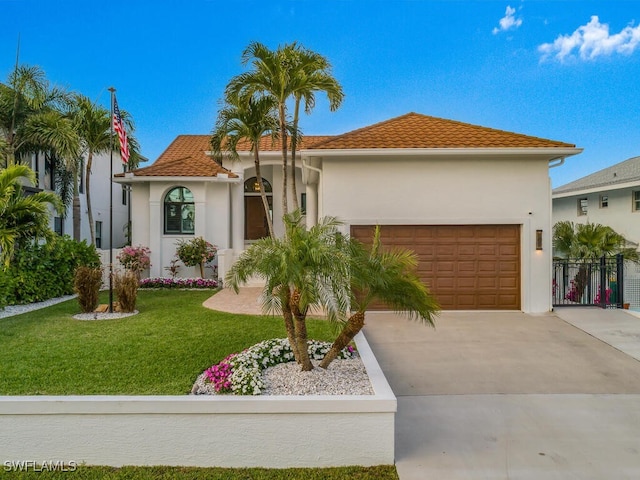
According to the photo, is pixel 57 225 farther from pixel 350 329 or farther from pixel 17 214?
pixel 350 329

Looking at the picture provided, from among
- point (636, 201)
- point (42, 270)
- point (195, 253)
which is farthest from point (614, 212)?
point (42, 270)

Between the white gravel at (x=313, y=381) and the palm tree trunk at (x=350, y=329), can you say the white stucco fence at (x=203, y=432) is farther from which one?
the palm tree trunk at (x=350, y=329)

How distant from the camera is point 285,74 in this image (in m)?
9.23

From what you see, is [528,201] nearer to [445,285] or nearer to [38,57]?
[445,285]

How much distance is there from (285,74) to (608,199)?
1881 centimetres

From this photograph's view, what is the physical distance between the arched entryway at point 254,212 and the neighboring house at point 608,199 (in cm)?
1666

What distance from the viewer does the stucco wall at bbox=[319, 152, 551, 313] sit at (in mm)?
10305

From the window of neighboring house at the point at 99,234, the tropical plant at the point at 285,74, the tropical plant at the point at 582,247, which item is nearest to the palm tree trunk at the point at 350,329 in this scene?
the tropical plant at the point at 285,74

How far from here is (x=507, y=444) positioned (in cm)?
392

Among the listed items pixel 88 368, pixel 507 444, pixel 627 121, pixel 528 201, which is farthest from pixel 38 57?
pixel 627 121

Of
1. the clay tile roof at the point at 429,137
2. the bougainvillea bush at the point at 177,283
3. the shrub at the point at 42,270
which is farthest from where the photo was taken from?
the bougainvillea bush at the point at 177,283

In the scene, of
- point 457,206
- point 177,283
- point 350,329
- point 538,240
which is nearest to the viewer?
point 350,329

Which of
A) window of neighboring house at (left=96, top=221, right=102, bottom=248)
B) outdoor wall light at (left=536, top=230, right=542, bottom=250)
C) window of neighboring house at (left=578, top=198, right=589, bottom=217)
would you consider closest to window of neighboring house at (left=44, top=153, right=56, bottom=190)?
window of neighboring house at (left=96, top=221, right=102, bottom=248)

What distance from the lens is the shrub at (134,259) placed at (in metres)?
14.2
